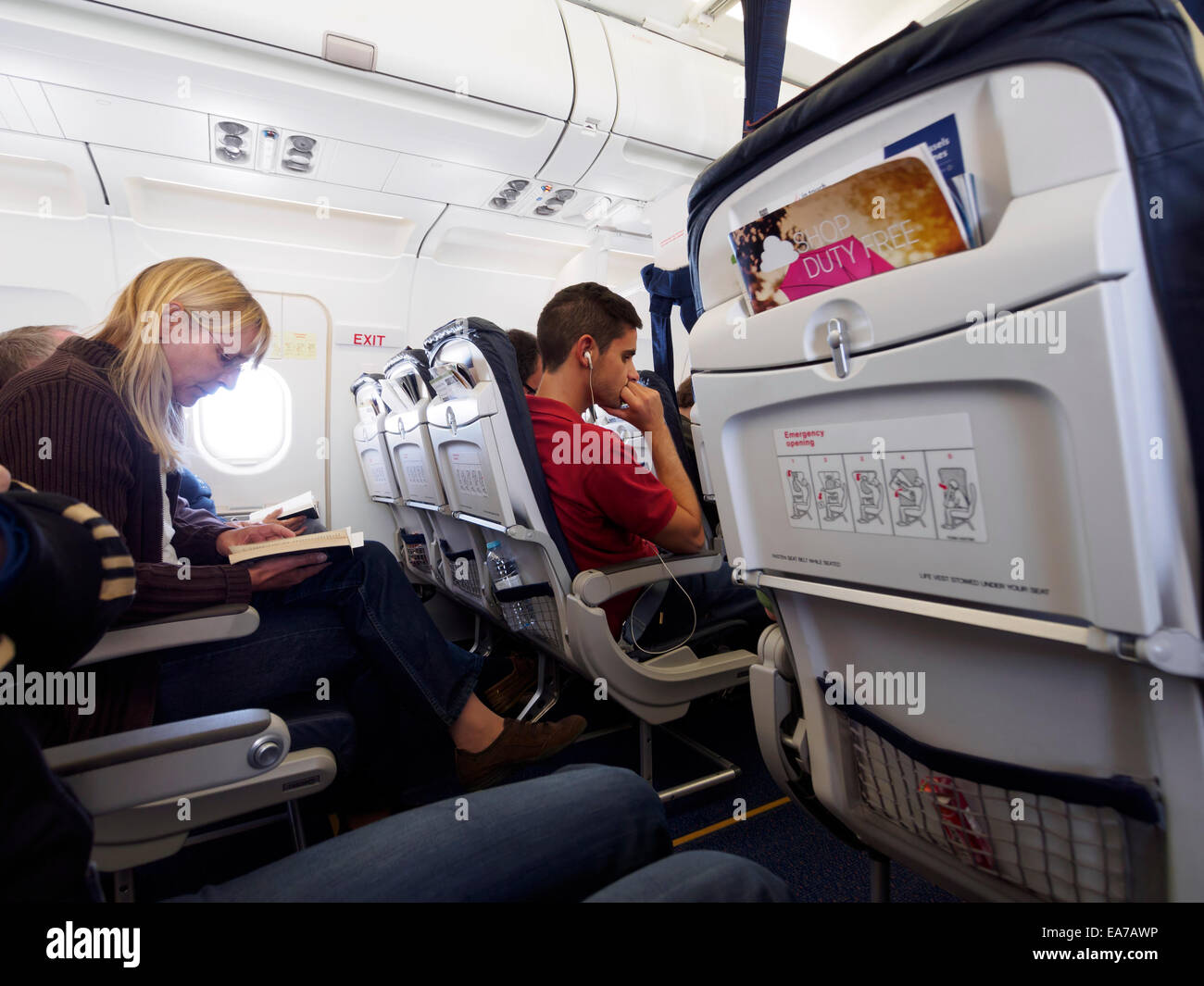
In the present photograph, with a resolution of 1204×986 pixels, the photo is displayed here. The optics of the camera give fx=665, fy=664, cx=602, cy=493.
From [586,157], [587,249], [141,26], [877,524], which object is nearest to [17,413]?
[877,524]

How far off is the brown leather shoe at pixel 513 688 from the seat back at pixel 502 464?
0.63 m

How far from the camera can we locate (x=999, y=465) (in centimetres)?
78

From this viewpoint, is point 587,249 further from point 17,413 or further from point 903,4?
point 17,413

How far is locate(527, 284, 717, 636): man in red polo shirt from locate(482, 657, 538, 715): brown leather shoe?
1.06 m

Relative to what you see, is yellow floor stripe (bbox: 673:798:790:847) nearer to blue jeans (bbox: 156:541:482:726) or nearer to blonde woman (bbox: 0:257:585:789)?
blonde woman (bbox: 0:257:585:789)

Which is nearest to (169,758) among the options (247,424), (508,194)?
(508,194)

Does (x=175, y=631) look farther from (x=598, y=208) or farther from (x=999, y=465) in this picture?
(x=598, y=208)

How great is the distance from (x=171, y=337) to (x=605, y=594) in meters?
1.46

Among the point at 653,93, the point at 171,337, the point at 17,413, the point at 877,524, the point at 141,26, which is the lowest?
the point at 877,524

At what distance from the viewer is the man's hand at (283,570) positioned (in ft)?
5.54

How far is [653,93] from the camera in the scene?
375 centimetres

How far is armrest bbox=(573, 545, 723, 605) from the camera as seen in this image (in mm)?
2121

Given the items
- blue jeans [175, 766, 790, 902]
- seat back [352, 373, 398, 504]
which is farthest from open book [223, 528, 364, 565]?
seat back [352, 373, 398, 504]

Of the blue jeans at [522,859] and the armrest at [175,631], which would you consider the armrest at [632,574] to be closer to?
the armrest at [175,631]
